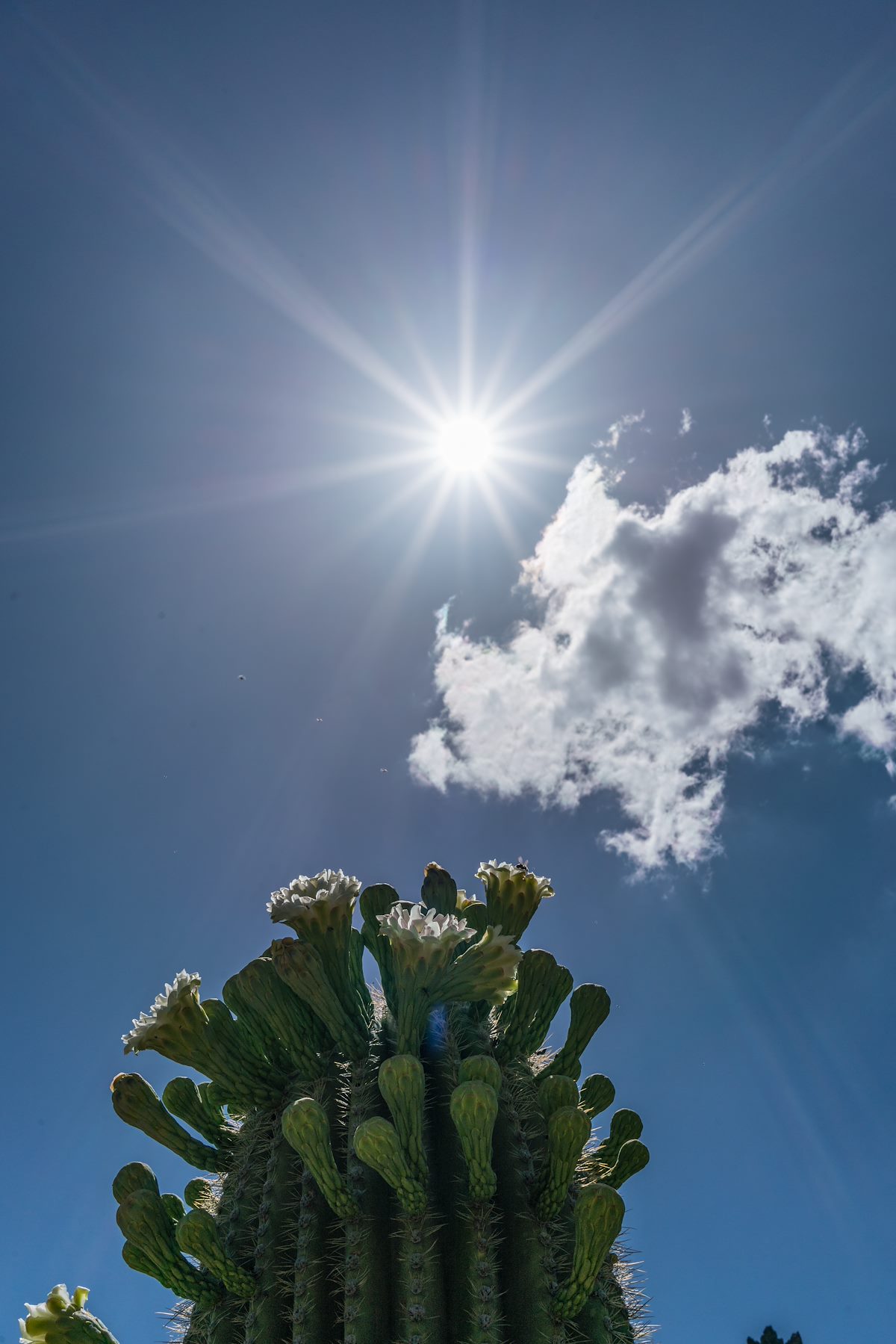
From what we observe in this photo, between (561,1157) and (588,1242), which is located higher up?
(561,1157)

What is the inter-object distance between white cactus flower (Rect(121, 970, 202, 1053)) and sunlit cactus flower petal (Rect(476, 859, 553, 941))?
7.08 feet

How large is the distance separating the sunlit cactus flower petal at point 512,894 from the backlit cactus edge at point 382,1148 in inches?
0.5

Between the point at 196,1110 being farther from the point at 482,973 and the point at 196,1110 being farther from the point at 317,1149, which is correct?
the point at 482,973

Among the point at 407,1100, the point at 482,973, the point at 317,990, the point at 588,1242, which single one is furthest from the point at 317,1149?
the point at 588,1242

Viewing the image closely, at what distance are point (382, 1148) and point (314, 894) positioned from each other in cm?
164

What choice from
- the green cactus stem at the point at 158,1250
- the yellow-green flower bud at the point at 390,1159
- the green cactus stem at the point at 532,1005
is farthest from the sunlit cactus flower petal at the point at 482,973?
the green cactus stem at the point at 158,1250

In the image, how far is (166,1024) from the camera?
4.95 metres

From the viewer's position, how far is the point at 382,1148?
3809mm

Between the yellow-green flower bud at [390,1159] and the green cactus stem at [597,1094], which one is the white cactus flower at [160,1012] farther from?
the green cactus stem at [597,1094]

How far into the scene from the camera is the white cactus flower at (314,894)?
192 inches

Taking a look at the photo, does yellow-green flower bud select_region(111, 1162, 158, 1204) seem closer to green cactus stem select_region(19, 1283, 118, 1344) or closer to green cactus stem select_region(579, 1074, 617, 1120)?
green cactus stem select_region(19, 1283, 118, 1344)

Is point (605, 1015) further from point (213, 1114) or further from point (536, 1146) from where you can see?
point (213, 1114)

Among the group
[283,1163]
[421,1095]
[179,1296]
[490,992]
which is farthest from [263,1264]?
[490,992]

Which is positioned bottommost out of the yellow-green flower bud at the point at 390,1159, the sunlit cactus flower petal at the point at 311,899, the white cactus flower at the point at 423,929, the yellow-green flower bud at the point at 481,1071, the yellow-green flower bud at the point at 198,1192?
the yellow-green flower bud at the point at 390,1159
